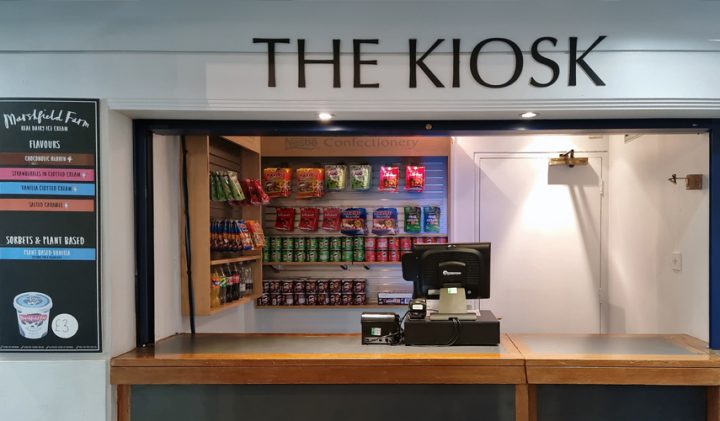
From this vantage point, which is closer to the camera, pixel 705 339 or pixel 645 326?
pixel 705 339

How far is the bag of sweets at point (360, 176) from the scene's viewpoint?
13.2 ft

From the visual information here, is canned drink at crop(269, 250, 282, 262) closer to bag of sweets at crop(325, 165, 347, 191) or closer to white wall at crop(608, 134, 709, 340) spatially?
bag of sweets at crop(325, 165, 347, 191)

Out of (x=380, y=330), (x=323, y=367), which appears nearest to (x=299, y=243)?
(x=380, y=330)

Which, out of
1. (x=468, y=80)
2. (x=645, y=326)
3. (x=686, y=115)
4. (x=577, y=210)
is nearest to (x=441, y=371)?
(x=468, y=80)

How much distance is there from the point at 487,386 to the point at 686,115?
1666 mm

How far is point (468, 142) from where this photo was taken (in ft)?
13.5

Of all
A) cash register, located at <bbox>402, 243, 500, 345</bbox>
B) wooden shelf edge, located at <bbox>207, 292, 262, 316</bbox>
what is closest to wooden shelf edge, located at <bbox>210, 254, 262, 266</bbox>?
wooden shelf edge, located at <bbox>207, 292, 262, 316</bbox>

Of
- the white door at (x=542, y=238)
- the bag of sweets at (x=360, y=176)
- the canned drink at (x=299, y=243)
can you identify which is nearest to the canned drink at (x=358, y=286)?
the canned drink at (x=299, y=243)

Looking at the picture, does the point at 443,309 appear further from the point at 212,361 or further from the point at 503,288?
the point at 503,288

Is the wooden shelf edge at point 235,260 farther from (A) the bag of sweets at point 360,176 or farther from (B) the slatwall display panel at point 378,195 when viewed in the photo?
(A) the bag of sweets at point 360,176

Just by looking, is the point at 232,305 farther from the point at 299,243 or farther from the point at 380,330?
the point at 380,330

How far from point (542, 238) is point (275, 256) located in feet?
7.80

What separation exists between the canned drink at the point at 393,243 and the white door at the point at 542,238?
2.34 feet

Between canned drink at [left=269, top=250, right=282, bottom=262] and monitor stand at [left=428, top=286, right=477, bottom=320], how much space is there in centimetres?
200
